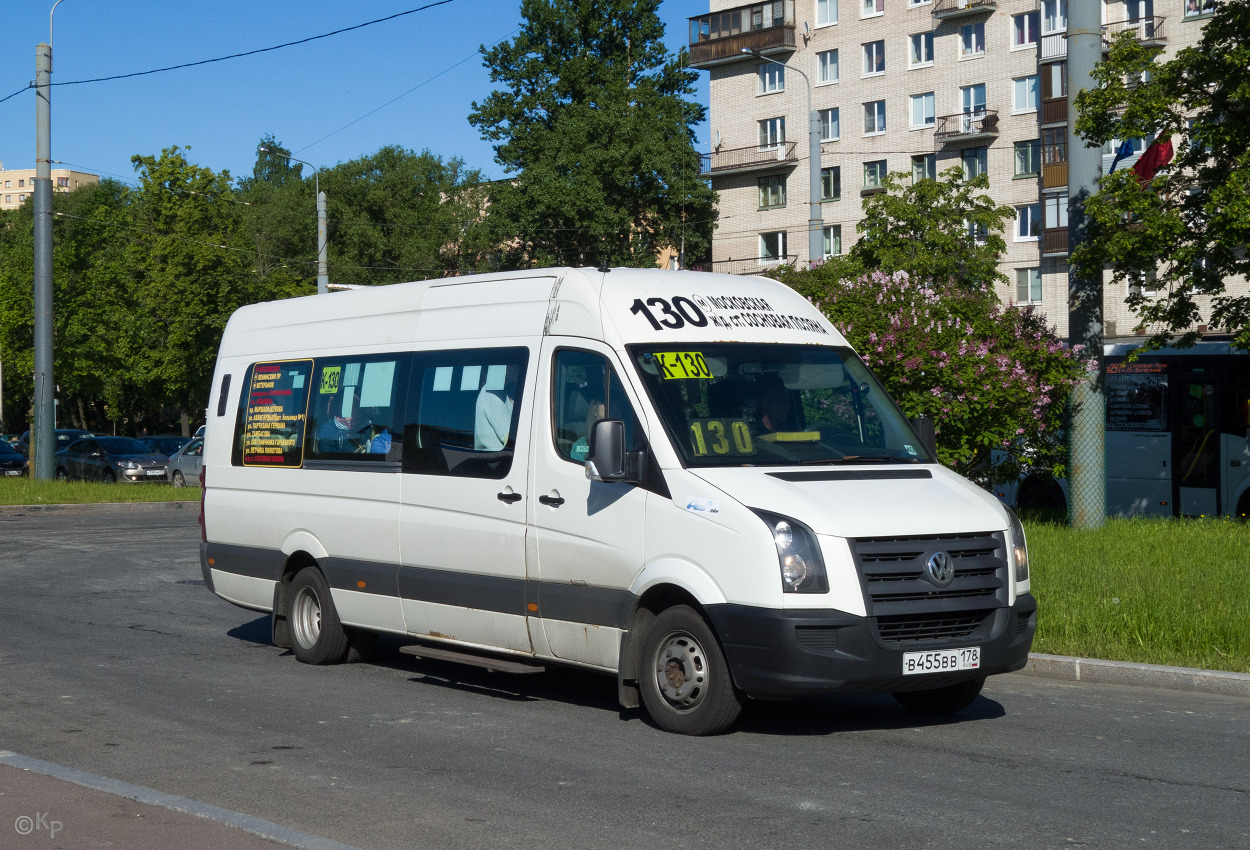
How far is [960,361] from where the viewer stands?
55.4 feet

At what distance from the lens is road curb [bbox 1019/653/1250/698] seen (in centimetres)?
898

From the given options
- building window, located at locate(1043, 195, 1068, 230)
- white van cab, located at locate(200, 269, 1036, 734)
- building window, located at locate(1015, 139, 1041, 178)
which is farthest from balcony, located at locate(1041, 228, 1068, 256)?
white van cab, located at locate(200, 269, 1036, 734)

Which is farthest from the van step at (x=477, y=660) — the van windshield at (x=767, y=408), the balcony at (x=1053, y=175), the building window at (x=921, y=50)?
the building window at (x=921, y=50)

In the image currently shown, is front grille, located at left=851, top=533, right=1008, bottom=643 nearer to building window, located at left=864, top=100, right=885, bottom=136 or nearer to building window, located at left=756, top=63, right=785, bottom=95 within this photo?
building window, located at left=864, top=100, right=885, bottom=136

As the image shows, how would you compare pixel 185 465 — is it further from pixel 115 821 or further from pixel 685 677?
pixel 115 821

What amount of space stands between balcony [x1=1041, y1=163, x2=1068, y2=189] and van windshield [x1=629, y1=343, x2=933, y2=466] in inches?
1878

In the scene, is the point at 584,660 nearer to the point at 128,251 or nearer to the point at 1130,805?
the point at 1130,805

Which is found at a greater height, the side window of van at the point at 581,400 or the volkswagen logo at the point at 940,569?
the side window of van at the point at 581,400

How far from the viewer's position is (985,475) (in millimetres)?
18516

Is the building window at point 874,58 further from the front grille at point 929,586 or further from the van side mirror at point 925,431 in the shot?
the front grille at point 929,586

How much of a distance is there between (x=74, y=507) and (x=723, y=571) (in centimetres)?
2431

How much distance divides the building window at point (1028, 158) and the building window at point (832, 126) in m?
8.18

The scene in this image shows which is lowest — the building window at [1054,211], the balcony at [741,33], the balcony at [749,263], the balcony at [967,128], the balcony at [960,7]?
the balcony at [749,263]

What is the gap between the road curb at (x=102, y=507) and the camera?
27.6 meters
